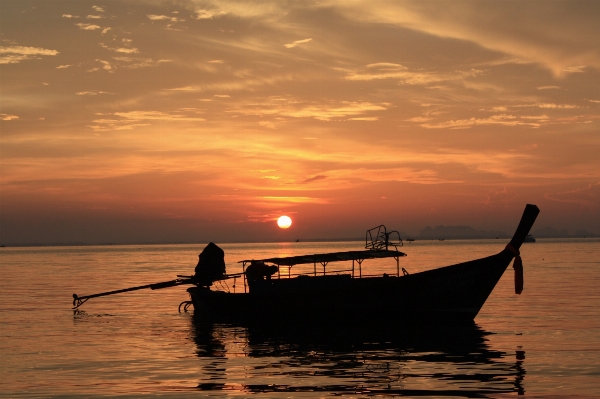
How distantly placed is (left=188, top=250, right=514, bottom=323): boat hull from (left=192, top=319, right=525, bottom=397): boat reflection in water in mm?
683

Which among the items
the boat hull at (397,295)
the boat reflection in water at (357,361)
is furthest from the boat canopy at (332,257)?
the boat reflection in water at (357,361)

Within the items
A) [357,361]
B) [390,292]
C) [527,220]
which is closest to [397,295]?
[390,292]

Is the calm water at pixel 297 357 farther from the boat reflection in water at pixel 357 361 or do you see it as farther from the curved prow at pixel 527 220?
the curved prow at pixel 527 220

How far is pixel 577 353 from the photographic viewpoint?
2747 cm

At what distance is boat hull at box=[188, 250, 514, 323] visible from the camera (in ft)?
118

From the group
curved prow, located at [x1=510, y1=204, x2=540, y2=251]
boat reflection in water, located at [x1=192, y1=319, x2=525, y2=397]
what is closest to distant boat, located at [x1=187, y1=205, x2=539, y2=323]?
curved prow, located at [x1=510, y1=204, x2=540, y2=251]

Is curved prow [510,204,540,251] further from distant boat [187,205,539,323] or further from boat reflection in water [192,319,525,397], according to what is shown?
boat reflection in water [192,319,525,397]

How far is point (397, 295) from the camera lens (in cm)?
3653

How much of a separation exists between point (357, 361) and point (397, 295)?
35.3 ft

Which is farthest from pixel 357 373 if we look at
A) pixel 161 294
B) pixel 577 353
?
pixel 161 294

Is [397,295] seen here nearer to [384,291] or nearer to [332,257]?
[384,291]

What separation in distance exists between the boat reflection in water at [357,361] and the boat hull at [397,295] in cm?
68

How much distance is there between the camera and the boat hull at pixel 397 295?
35.9 m

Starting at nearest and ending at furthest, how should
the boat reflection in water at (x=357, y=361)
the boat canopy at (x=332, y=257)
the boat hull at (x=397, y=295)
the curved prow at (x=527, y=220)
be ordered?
the boat reflection in water at (x=357, y=361) < the curved prow at (x=527, y=220) < the boat hull at (x=397, y=295) < the boat canopy at (x=332, y=257)
